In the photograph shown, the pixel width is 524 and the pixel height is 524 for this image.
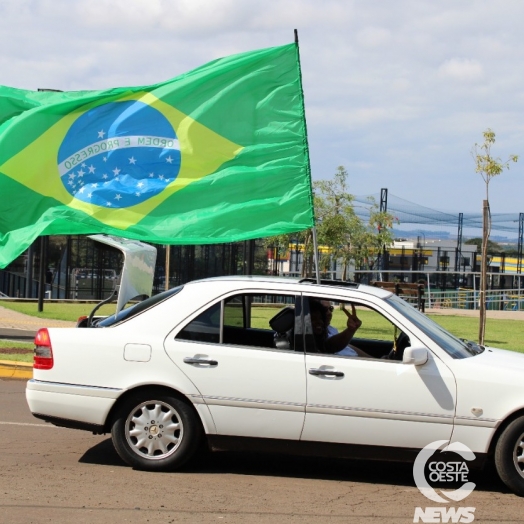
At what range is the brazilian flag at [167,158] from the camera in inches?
481

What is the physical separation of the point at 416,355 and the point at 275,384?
1056mm

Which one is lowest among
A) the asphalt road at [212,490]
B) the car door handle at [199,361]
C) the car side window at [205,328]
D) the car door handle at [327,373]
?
the asphalt road at [212,490]

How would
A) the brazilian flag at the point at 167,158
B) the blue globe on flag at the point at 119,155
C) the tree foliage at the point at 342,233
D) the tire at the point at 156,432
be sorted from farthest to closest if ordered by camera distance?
the tree foliage at the point at 342,233
the blue globe on flag at the point at 119,155
the brazilian flag at the point at 167,158
the tire at the point at 156,432

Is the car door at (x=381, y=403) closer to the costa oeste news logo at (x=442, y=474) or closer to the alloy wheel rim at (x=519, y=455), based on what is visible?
the costa oeste news logo at (x=442, y=474)

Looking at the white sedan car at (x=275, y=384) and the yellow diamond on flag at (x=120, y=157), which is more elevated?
the yellow diamond on flag at (x=120, y=157)

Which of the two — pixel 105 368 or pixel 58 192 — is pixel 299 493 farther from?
pixel 58 192

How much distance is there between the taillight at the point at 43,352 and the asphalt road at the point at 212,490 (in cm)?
78

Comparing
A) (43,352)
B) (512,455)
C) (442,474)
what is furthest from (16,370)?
(512,455)

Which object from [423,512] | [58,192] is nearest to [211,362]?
[423,512]

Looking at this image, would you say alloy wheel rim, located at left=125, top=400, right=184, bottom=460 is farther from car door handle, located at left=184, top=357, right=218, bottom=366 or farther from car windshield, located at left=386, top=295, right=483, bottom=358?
car windshield, located at left=386, top=295, right=483, bottom=358

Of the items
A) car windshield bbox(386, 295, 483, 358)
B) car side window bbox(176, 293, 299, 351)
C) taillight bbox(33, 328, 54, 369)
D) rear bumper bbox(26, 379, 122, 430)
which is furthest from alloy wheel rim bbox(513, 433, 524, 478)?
taillight bbox(33, 328, 54, 369)

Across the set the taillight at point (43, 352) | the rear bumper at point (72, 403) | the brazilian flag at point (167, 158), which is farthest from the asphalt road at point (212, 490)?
the brazilian flag at point (167, 158)

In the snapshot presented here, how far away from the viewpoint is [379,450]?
6637 mm

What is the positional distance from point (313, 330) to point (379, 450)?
1051 mm
